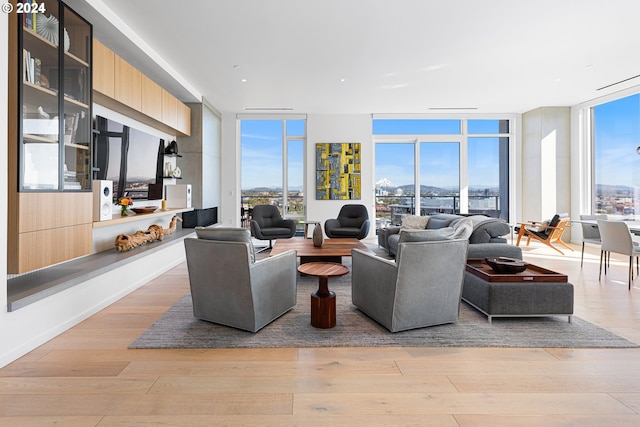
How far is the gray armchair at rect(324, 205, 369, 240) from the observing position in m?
6.34

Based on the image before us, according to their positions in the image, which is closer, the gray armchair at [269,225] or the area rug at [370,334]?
the area rug at [370,334]

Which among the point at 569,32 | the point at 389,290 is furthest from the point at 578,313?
the point at 569,32

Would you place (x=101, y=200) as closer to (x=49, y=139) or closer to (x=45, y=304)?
(x=49, y=139)

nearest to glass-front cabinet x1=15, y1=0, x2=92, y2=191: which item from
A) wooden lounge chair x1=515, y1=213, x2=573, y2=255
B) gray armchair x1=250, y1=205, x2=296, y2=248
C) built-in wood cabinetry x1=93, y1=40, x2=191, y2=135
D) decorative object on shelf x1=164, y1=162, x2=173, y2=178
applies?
built-in wood cabinetry x1=93, y1=40, x2=191, y2=135

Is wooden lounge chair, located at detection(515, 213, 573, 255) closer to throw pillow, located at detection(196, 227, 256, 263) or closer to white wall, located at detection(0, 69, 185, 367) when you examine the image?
throw pillow, located at detection(196, 227, 256, 263)

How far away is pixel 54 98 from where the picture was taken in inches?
110

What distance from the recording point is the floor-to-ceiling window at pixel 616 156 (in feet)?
20.7

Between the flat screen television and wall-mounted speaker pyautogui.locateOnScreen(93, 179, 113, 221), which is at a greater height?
the flat screen television

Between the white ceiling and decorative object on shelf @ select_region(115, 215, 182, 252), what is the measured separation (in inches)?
89.5

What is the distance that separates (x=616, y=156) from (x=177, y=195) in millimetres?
8237

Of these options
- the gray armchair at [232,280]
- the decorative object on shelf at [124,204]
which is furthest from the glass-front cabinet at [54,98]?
the gray armchair at [232,280]

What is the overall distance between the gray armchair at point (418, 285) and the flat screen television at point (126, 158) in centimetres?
303

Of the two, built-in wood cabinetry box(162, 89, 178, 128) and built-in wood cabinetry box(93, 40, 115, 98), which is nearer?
built-in wood cabinetry box(93, 40, 115, 98)

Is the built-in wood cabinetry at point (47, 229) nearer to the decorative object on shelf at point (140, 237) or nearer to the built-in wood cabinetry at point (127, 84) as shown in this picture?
the decorative object on shelf at point (140, 237)
